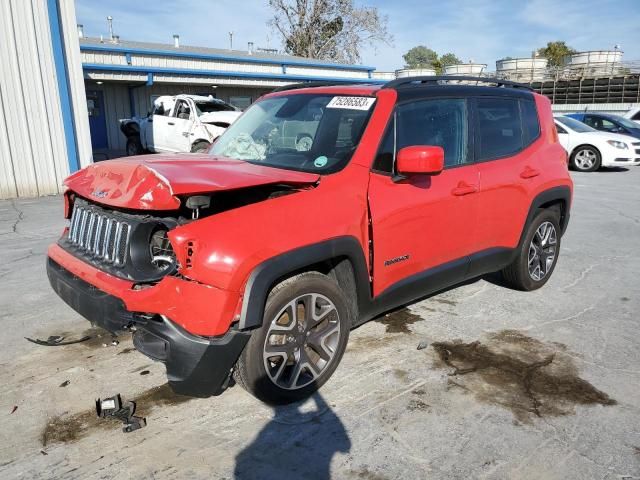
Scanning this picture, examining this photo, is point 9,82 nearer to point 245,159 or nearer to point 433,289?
point 245,159

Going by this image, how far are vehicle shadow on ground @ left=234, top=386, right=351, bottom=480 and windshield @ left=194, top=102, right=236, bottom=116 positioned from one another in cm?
1138

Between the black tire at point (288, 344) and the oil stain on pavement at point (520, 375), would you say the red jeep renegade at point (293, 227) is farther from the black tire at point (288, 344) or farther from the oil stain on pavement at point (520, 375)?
the oil stain on pavement at point (520, 375)

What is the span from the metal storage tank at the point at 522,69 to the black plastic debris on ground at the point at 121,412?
144ft

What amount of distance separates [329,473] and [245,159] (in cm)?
229

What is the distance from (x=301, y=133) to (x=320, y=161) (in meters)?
0.48

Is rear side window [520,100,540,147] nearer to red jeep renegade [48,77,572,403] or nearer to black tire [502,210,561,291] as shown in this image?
red jeep renegade [48,77,572,403]

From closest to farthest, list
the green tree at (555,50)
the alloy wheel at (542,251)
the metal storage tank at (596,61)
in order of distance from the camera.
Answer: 1. the alloy wheel at (542,251)
2. the metal storage tank at (596,61)
3. the green tree at (555,50)

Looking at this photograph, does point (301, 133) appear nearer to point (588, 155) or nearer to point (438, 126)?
point (438, 126)

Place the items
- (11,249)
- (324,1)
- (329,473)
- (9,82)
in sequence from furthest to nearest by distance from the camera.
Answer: (324,1)
(9,82)
(11,249)
(329,473)

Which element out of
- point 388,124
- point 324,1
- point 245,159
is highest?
point 324,1

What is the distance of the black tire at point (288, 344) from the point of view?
2.84 meters

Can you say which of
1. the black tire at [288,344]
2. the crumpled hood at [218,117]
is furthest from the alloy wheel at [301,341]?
the crumpled hood at [218,117]

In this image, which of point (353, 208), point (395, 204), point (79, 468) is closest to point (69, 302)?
point (79, 468)

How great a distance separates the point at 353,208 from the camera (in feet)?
10.4
